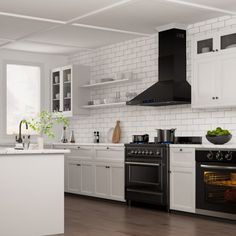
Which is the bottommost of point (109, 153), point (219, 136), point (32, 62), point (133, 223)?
point (133, 223)

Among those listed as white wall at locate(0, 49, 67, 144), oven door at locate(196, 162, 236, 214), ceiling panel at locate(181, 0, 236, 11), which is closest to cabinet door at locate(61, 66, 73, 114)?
white wall at locate(0, 49, 67, 144)

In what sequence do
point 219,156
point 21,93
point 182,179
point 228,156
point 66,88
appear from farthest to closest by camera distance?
point 21,93 < point 66,88 < point 182,179 < point 219,156 < point 228,156

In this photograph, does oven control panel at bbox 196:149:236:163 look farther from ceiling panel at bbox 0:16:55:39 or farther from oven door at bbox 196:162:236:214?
ceiling panel at bbox 0:16:55:39

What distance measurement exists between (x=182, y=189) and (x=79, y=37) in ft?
10.1

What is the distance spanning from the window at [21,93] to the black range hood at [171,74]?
302 centimetres

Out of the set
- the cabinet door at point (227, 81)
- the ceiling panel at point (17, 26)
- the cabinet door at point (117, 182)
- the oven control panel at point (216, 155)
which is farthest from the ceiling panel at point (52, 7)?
the cabinet door at point (117, 182)

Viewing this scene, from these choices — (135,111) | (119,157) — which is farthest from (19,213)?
(135,111)

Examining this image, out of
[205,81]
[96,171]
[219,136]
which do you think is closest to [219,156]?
[219,136]

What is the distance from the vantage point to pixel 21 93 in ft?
33.1

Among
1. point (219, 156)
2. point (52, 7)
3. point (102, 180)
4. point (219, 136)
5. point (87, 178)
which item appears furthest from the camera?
point (87, 178)

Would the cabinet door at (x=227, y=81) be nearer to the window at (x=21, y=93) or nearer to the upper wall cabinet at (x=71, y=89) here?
the upper wall cabinet at (x=71, y=89)

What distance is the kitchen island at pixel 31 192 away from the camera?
5.38m

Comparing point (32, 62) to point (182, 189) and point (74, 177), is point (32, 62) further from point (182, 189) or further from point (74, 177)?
point (182, 189)

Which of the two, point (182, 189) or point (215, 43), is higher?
point (215, 43)
